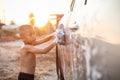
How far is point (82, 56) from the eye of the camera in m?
2.09

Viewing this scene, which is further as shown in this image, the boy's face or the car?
the boy's face

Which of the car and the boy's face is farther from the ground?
the car

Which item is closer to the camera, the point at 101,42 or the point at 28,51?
the point at 101,42

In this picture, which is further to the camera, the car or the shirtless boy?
the shirtless boy

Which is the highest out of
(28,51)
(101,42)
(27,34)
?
(101,42)

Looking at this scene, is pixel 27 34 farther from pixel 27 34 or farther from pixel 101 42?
pixel 101 42

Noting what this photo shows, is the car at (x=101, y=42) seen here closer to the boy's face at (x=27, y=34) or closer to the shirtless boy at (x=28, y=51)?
the shirtless boy at (x=28, y=51)

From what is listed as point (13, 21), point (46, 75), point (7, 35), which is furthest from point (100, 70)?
point (13, 21)

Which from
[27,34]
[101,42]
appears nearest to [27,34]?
[27,34]

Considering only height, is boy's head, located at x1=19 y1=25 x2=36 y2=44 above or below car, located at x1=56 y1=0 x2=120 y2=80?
below

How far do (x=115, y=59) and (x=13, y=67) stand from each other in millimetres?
8777

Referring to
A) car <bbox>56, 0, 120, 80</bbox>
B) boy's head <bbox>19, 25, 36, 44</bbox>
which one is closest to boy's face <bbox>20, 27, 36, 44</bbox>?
boy's head <bbox>19, 25, 36, 44</bbox>

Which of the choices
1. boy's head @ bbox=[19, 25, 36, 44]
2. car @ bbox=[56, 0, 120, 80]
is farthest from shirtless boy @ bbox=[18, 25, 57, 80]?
car @ bbox=[56, 0, 120, 80]

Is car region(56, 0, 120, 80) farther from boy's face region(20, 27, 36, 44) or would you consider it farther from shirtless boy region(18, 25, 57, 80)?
boy's face region(20, 27, 36, 44)
